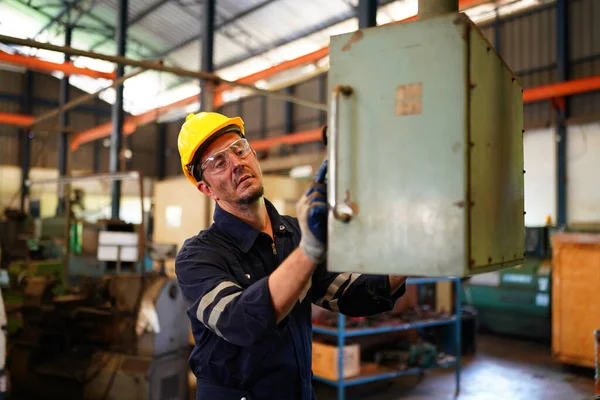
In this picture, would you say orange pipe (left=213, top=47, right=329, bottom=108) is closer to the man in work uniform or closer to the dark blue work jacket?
the man in work uniform

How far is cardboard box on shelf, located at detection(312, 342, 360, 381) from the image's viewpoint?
377cm

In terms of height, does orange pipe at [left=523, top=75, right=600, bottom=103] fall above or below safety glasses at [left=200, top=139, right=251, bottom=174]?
above

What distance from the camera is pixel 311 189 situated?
1.03m

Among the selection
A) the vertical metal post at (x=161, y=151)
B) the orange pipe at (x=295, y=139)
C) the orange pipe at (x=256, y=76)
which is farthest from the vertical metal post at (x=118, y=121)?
the vertical metal post at (x=161, y=151)

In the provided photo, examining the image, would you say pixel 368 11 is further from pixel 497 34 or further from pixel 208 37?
pixel 497 34

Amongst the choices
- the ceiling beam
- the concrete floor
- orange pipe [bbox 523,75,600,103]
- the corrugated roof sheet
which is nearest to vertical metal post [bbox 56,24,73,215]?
the corrugated roof sheet

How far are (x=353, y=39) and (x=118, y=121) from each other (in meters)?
6.84

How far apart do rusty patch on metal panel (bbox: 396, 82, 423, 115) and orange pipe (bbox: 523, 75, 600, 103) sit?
6.28m

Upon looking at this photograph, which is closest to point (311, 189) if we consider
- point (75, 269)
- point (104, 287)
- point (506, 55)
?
point (104, 287)

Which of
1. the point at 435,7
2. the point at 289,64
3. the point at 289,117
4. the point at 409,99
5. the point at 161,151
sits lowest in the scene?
the point at 409,99

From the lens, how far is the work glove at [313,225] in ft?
3.25

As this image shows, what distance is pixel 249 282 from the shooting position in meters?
1.29

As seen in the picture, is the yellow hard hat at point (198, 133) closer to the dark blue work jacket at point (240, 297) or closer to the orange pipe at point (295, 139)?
the dark blue work jacket at point (240, 297)

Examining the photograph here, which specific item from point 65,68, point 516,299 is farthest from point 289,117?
point 516,299
